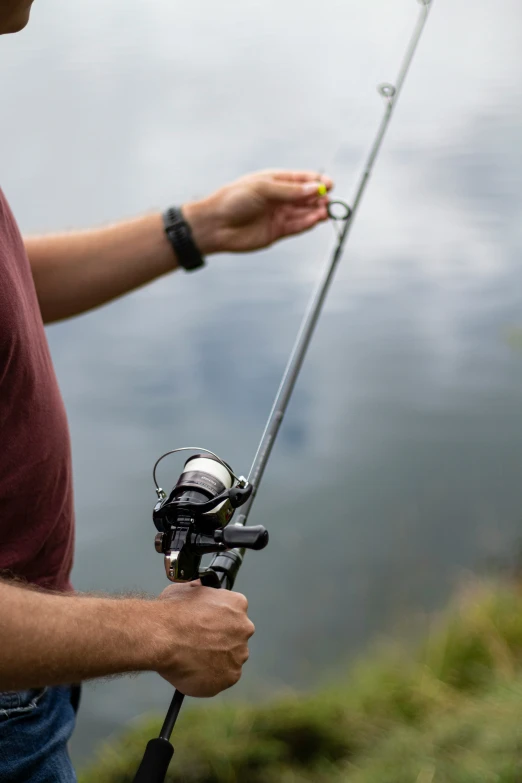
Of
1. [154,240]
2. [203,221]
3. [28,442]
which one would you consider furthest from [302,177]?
[28,442]

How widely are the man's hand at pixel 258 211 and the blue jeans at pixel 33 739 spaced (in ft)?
3.93

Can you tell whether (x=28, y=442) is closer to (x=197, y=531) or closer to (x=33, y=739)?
(x=197, y=531)

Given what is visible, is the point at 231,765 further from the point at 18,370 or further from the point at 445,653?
the point at 18,370

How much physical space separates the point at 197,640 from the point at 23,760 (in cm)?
41

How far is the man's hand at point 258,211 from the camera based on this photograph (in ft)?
6.77

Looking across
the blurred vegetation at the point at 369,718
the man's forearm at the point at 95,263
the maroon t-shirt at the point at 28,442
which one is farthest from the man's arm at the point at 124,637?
the blurred vegetation at the point at 369,718

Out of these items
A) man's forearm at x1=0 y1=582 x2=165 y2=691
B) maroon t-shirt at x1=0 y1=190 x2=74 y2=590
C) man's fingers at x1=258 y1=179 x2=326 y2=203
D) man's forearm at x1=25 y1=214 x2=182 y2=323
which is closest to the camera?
man's forearm at x1=0 y1=582 x2=165 y2=691

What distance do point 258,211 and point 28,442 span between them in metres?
1.01

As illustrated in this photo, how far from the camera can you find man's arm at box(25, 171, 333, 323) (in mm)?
1941

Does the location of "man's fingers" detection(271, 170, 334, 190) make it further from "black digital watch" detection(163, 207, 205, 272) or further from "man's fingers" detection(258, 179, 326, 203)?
"black digital watch" detection(163, 207, 205, 272)

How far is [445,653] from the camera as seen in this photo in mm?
4902

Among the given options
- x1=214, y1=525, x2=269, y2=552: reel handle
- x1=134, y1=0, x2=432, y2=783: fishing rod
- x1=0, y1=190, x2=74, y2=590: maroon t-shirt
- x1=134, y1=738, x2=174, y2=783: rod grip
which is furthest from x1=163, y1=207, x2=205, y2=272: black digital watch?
x1=134, y1=738, x2=174, y2=783: rod grip

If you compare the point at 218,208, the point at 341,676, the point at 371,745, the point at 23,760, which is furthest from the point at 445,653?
the point at 23,760

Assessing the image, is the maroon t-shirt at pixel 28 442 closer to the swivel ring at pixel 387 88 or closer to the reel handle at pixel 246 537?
the reel handle at pixel 246 537
